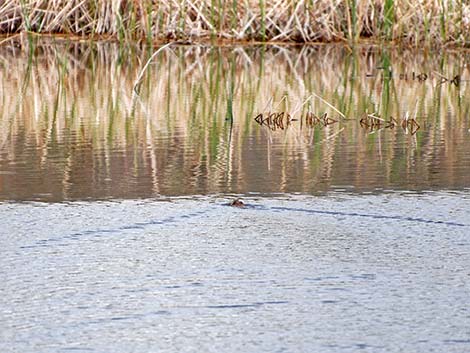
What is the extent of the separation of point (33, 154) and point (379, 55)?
724cm

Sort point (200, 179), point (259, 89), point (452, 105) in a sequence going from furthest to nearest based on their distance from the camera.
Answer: point (259, 89) < point (452, 105) < point (200, 179)

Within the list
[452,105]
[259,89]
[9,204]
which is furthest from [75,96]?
[9,204]

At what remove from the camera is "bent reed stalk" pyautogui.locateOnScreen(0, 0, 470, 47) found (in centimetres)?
1260

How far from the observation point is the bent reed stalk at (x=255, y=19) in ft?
41.3

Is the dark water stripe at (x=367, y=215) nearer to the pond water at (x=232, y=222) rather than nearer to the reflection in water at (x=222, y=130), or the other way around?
the pond water at (x=232, y=222)

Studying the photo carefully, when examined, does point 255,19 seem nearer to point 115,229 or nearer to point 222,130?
point 222,130

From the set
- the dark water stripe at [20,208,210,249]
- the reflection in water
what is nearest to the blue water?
the dark water stripe at [20,208,210,249]

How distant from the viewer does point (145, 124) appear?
6.50 metres

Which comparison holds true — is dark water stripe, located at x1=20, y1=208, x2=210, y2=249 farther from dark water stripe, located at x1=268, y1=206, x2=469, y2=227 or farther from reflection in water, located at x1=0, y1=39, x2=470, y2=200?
reflection in water, located at x1=0, y1=39, x2=470, y2=200

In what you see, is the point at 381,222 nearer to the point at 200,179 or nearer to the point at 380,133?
the point at 200,179

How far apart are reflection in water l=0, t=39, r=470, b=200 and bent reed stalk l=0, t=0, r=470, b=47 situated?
1.65 metres

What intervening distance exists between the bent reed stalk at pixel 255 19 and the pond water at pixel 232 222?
4.54 meters

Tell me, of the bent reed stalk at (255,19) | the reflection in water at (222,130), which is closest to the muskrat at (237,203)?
the reflection in water at (222,130)

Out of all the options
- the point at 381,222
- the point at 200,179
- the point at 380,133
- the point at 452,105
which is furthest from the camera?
the point at 452,105
